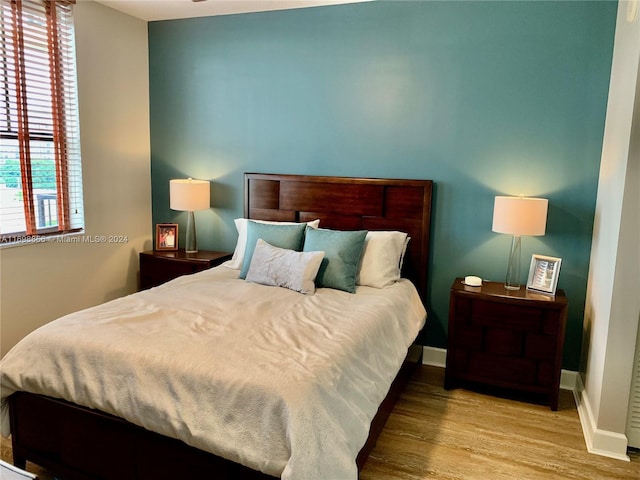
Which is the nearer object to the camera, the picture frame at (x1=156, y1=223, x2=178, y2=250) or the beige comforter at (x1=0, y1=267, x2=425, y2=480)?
the beige comforter at (x1=0, y1=267, x2=425, y2=480)

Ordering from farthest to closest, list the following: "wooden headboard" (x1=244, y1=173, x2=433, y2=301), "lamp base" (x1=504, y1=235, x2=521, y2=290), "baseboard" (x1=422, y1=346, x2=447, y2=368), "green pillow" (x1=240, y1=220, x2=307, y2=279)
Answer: "baseboard" (x1=422, y1=346, x2=447, y2=368) < "wooden headboard" (x1=244, y1=173, x2=433, y2=301) < "green pillow" (x1=240, y1=220, x2=307, y2=279) < "lamp base" (x1=504, y1=235, x2=521, y2=290)

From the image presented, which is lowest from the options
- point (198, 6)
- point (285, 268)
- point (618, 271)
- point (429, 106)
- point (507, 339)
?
point (507, 339)

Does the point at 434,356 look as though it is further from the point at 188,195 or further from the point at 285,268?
the point at 188,195

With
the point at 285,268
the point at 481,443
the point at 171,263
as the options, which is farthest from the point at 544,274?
the point at 171,263

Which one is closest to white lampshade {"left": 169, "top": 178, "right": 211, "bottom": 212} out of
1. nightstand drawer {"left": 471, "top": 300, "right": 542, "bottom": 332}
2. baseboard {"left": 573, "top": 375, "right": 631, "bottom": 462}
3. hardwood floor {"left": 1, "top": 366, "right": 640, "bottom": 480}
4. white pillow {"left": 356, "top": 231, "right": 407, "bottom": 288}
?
white pillow {"left": 356, "top": 231, "right": 407, "bottom": 288}

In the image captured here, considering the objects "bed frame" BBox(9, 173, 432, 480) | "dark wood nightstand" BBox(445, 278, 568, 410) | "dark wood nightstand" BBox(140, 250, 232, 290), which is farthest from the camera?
"dark wood nightstand" BBox(140, 250, 232, 290)

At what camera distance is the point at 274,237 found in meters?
3.38

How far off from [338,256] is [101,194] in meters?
2.08

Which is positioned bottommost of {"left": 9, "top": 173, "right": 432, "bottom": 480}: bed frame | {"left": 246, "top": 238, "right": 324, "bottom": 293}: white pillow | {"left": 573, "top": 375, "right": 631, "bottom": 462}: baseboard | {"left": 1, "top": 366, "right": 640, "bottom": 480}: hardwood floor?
{"left": 1, "top": 366, "right": 640, "bottom": 480}: hardwood floor

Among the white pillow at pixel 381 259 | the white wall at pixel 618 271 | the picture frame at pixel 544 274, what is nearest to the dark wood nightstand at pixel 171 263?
the white pillow at pixel 381 259

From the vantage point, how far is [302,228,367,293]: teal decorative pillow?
3.10 m

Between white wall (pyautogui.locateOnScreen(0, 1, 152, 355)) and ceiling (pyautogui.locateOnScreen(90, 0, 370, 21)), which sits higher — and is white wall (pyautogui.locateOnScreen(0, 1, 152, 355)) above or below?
below

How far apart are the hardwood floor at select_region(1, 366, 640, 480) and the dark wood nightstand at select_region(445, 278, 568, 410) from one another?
152mm

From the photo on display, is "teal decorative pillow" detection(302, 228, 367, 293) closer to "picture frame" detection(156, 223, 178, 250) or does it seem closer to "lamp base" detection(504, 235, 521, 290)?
"lamp base" detection(504, 235, 521, 290)
